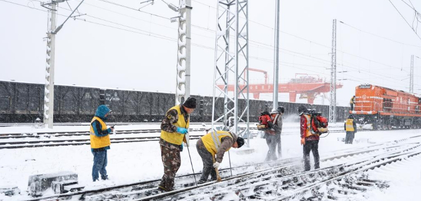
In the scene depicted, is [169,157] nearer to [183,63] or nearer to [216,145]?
[216,145]

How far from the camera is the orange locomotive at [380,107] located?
26969 millimetres

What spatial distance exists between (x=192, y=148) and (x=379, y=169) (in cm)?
660

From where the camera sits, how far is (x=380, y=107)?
2709 cm

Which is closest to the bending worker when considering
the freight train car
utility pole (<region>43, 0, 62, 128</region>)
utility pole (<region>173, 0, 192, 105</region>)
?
utility pole (<region>173, 0, 192, 105</region>)

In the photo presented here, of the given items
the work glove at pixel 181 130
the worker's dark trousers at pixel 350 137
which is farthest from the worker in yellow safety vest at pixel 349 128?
the work glove at pixel 181 130

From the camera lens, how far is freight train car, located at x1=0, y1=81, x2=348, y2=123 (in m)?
20.5

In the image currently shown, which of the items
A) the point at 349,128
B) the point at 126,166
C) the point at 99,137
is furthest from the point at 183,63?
the point at 349,128

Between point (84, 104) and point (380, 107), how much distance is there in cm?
2314

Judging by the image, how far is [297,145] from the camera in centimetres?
1551

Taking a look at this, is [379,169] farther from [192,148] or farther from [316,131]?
[192,148]

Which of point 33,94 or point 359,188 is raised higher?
point 33,94

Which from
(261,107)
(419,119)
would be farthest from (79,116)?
(419,119)

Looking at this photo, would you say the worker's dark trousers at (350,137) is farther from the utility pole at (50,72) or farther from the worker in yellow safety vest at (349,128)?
the utility pole at (50,72)

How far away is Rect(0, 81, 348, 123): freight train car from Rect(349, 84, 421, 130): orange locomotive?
12.3 metres
